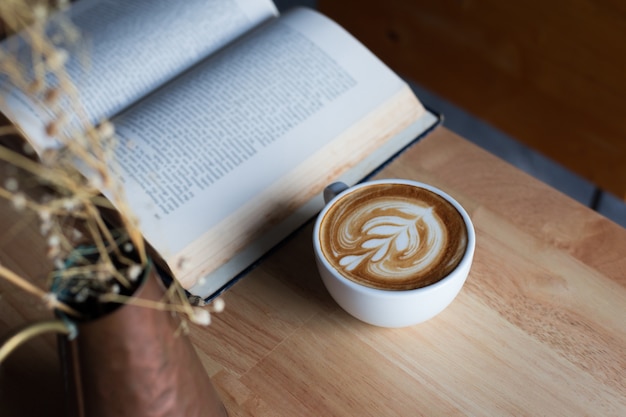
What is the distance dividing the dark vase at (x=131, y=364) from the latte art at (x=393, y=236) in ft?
0.66

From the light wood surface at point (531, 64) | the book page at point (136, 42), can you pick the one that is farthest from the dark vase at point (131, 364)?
the light wood surface at point (531, 64)

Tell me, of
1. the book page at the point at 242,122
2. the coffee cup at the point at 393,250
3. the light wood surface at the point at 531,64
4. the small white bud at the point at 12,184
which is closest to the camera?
the small white bud at the point at 12,184

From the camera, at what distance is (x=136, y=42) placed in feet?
2.97

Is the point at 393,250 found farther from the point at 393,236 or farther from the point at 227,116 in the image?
the point at 227,116

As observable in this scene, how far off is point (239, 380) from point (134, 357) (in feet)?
0.74

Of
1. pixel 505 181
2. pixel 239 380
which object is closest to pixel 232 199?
pixel 239 380

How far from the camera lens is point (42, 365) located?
0.71 m

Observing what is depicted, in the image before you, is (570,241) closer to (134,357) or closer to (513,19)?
(134,357)

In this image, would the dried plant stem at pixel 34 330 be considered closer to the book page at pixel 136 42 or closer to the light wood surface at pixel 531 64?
the book page at pixel 136 42

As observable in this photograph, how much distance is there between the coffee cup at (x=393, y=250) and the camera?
2.18 feet

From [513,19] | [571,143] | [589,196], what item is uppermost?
[513,19]

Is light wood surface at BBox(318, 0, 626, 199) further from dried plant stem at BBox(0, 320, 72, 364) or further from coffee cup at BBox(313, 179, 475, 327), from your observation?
dried plant stem at BBox(0, 320, 72, 364)

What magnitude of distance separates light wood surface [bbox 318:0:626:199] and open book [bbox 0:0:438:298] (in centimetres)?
57

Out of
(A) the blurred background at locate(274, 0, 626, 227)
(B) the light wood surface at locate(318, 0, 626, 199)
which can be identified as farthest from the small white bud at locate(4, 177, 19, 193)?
(B) the light wood surface at locate(318, 0, 626, 199)
